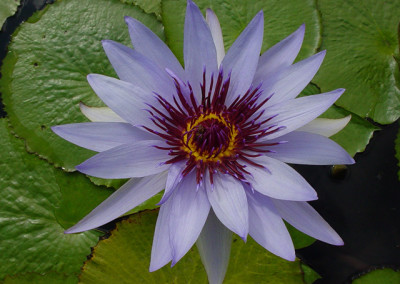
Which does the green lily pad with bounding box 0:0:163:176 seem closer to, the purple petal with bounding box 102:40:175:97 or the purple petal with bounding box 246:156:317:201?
the purple petal with bounding box 102:40:175:97

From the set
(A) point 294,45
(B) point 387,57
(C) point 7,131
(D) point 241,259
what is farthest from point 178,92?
(B) point 387,57

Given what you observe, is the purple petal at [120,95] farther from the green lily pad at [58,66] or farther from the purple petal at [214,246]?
the green lily pad at [58,66]

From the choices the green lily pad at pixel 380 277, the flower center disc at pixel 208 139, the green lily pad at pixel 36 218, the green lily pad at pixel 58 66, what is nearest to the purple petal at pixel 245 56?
the flower center disc at pixel 208 139

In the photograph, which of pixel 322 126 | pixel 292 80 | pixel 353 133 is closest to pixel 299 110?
pixel 292 80

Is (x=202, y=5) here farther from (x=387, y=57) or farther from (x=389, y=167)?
(x=389, y=167)

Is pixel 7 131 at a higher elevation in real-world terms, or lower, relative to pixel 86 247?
higher

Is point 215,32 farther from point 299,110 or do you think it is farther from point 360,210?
point 360,210
